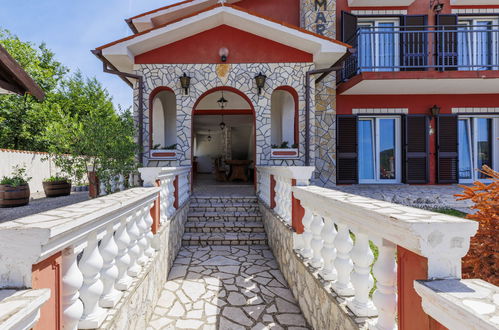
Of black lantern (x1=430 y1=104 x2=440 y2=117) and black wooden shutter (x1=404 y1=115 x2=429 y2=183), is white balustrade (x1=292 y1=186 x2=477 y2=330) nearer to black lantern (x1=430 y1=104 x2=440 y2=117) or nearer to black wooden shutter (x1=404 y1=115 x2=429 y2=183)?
black wooden shutter (x1=404 y1=115 x2=429 y2=183)

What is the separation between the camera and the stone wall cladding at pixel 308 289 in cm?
178

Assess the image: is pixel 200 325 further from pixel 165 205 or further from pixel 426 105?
pixel 426 105

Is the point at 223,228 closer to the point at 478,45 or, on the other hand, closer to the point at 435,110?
the point at 435,110

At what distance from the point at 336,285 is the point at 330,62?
6441 millimetres

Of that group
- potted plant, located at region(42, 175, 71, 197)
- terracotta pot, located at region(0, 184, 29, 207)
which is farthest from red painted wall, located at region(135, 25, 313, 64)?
potted plant, located at region(42, 175, 71, 197)

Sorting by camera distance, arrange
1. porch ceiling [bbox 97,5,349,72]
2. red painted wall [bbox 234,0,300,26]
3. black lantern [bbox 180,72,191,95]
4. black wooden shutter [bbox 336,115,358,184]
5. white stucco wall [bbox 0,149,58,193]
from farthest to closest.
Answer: white stucco wall [bbox 0,149,58,193], red painted wall [bbox 234,0,300,26], black wooden shutter [bbox 336,115,358,184], black lantern [bbox 180,72,191,95], porch ceiling [bbox 97,5,349,72]

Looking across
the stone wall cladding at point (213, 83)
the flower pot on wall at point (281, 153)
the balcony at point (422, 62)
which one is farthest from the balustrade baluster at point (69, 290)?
the balcony at point (422, 62)

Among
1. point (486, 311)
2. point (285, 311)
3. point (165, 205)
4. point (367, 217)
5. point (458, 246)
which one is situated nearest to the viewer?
point (486, 311)

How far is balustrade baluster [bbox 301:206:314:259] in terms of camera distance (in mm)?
2744

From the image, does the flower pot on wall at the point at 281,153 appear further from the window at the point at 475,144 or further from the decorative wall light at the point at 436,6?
the decorative wall light at the point at 436,6

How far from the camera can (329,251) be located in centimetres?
219

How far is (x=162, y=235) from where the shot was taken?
330 centimetres

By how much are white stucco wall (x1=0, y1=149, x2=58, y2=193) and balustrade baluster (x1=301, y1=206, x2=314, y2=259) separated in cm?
1088

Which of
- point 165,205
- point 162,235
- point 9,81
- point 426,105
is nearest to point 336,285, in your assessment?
point 162,235
